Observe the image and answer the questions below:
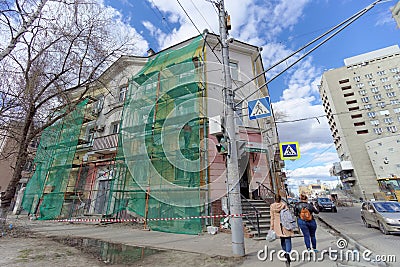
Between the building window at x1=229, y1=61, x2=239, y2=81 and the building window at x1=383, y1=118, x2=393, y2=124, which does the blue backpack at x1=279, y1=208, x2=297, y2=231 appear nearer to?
the building window at x1=229, y1=61, x2=239, y2=81

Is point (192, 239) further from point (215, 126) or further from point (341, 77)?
point (341, 77)

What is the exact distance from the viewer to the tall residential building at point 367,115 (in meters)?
45.6

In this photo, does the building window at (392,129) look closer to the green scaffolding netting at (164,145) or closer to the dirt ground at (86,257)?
the green scaffolding netting at (164,145)

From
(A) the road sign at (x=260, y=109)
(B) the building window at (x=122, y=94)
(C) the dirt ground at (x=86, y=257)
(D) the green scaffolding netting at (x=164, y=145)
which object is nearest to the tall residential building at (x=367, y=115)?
(D) the green scaffolding netting at (x=164, y=145)

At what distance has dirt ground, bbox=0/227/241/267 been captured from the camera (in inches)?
177

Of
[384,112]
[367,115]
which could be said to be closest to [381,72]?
[384,112]

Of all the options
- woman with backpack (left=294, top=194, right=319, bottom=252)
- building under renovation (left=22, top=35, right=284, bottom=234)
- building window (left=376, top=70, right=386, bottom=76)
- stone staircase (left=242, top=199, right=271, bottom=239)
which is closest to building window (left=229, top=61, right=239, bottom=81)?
building under renovation (left=22, top=35, right=284, bottom=234)

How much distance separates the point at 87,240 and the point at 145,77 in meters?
9.52

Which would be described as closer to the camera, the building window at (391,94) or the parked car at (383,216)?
the parked car at (383,216)

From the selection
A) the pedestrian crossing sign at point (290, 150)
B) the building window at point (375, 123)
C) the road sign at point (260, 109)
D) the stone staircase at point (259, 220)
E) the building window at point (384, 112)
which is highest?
the building window at point (384, 112)

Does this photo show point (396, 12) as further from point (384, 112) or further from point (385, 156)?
point (384, 112)

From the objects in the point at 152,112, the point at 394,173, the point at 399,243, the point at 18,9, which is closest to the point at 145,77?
the point at 152,112

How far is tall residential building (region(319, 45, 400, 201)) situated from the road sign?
5038 centimetres

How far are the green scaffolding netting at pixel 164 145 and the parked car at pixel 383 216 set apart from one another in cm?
730
